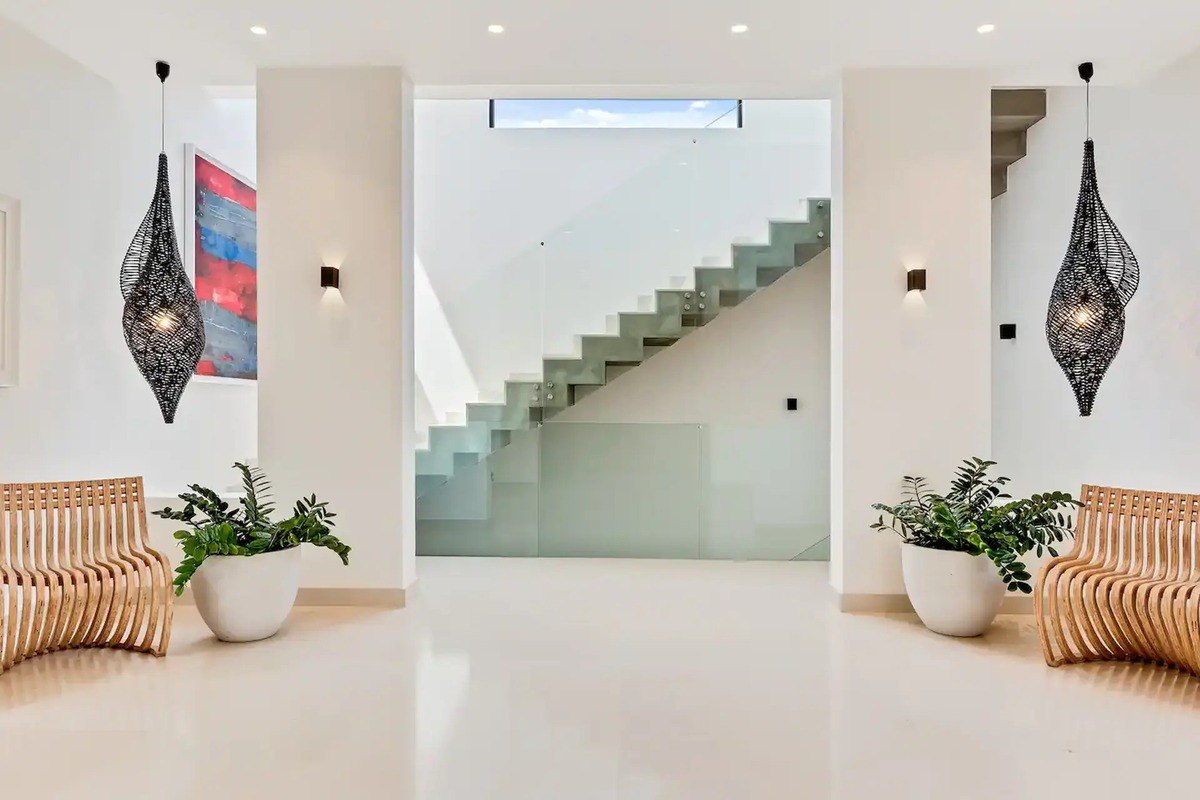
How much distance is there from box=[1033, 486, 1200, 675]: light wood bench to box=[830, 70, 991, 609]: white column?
34.9 inches

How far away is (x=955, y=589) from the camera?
3730 millimetres

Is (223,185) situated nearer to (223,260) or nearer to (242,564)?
(223,260)

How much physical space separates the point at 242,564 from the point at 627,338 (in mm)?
3239

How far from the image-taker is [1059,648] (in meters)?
3.53

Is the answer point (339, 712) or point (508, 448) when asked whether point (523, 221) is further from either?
point (339, 712)

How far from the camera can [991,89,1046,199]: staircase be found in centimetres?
544

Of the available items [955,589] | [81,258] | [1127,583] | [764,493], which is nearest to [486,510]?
[764,493]

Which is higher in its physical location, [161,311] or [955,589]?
[161,311]

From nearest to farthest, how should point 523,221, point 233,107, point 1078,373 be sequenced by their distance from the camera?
point 1078,373
point 233,107
point 523,221

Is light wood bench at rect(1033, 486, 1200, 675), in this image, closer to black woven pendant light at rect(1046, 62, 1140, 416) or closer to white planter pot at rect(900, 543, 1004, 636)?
white planter pot at rect(900, 543, 1004, 636)

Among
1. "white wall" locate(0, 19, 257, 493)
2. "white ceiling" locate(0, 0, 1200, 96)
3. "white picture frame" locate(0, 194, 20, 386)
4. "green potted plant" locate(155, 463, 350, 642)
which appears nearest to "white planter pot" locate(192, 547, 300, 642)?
"green potted plant" locate(155, 463, 350, 642)

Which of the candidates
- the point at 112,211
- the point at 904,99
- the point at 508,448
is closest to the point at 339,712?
the point at 508,448

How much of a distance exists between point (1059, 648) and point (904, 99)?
3279mm

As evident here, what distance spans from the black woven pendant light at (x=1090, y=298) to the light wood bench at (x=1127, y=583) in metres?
0.78
